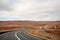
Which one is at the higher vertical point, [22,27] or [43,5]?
[43,5]

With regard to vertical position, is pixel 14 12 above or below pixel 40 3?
below

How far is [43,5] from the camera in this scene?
6.53 metres

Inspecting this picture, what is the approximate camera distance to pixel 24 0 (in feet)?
21.5

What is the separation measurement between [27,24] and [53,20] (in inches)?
50.2

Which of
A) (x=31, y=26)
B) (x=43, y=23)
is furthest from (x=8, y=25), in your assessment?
(x=43, y=23)

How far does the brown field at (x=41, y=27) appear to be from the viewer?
5.96 metres

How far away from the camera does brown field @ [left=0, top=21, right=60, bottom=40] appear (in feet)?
19.6

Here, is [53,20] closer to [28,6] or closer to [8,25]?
[28,6]

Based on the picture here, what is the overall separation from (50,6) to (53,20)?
73 centimetres

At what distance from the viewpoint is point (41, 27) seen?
6164 mm

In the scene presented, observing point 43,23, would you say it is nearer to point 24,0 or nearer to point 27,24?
point 27,24

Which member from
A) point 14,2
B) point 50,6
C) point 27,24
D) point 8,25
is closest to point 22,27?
point 27,24

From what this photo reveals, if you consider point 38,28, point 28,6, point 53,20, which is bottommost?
point 38,28

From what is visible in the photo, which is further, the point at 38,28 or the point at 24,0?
the point at 24,0
